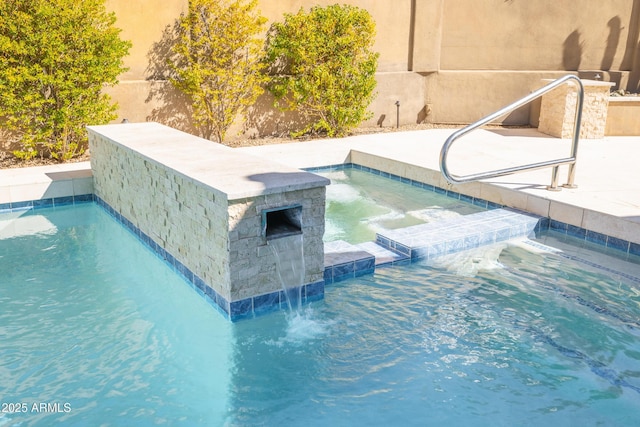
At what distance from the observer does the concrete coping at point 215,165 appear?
4652 mm

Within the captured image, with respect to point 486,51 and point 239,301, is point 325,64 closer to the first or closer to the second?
point 486,51

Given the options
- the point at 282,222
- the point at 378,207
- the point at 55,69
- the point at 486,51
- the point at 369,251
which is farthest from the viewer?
the point at 486,51

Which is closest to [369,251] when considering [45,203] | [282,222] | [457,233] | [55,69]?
[457,233]

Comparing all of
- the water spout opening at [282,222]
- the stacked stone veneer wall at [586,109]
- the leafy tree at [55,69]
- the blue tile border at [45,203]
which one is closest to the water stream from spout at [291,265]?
the water spout opening at [282,222]

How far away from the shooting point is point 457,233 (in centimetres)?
632

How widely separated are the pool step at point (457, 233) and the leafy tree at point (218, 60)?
5438 millimetres

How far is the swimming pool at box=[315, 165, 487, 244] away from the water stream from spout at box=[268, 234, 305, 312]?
64.4 inches

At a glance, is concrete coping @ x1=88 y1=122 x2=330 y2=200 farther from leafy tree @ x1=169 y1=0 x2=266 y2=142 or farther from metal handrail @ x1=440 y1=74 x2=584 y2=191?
leafy tree @ x1=169 y1=0 x2=266 y2=142

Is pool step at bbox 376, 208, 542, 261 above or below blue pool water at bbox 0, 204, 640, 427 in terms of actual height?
above

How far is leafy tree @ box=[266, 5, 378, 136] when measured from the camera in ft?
36.9

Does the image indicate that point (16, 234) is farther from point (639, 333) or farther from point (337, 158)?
point (639, 333)

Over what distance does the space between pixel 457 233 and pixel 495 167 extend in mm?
2724

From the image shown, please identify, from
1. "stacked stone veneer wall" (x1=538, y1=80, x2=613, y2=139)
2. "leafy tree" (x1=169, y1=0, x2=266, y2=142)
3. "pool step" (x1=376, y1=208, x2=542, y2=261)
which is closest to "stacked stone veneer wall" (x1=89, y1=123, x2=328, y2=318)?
"pool step" (x1=376, y1=208, x2=542, y2=261)

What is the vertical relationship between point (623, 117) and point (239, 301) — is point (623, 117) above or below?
above
